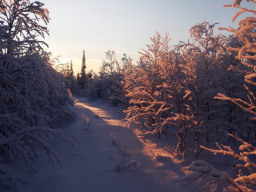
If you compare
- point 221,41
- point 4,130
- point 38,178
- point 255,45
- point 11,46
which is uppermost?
point 221,41

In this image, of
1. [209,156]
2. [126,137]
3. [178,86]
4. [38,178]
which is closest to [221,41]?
[178,86]

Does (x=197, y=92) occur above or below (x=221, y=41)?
below

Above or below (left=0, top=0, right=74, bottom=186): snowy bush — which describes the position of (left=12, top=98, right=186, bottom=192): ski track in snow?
below

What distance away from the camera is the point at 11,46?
498 centimetres

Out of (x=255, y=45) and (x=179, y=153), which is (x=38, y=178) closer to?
(x=179, y=153)

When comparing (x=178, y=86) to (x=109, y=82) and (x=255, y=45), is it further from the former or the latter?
(x=109, y=82)

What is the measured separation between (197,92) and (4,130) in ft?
15.3

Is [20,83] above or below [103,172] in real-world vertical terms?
above

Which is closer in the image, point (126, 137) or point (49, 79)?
point (49, 79)

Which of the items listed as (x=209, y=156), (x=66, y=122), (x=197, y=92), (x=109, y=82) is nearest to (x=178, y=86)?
(x=197, y=92)

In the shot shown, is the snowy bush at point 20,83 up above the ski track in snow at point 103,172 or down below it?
above

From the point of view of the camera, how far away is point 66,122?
1023 cm

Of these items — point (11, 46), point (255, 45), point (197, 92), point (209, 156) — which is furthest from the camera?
point (209, 156)

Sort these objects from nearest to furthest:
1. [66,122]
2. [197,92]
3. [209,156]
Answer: [197,92] → [209,156] → [66,122]
